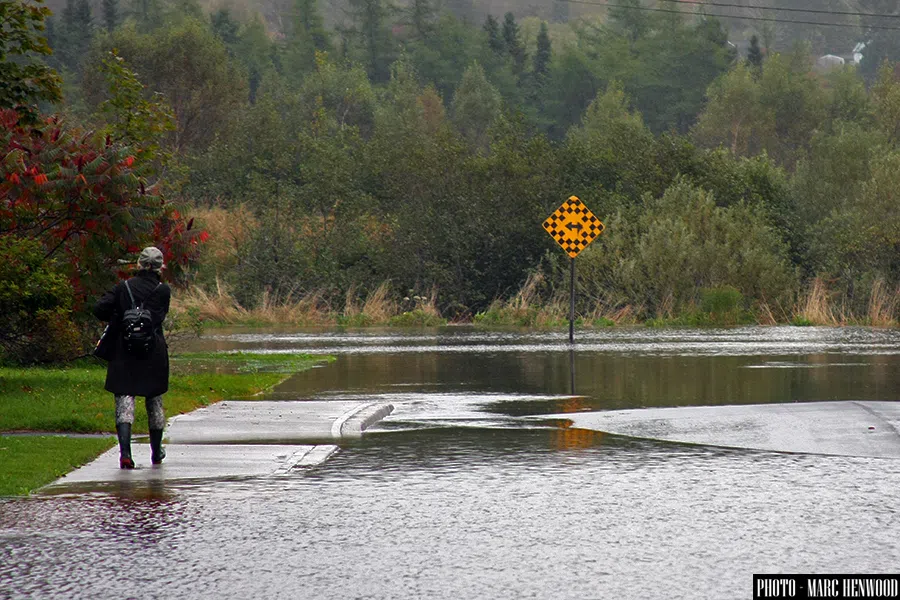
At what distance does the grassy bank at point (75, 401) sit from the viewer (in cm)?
1151

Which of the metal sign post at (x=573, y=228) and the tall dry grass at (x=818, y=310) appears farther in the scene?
the tall dry grass at (x=818, y=310)

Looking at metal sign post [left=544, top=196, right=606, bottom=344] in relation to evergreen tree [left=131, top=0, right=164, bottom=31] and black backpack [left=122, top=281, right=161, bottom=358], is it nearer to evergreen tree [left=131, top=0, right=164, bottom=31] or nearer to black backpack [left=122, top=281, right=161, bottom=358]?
black backpack [left=122, top=281, right=161, bottom=358]

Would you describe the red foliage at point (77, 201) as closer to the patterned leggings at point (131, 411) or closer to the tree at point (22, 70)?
the tree at point (22, 70)

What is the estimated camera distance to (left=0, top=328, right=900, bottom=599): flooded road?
7476mm

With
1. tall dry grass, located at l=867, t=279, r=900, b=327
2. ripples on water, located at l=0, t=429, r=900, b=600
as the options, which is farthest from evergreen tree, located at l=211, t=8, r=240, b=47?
ripples on water, located at l=0, t=429, r=900, b=600

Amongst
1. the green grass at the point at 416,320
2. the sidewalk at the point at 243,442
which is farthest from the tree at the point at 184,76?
the sidewalk at the point at 243,442

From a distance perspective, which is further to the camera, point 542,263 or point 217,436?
point 542,263

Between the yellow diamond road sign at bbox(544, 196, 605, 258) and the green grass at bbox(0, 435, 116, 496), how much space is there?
20.4m

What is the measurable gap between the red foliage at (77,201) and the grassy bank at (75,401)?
1.57 meters

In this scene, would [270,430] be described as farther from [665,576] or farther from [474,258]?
[474,258]

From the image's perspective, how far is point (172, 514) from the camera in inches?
367

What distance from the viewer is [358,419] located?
14320 mm

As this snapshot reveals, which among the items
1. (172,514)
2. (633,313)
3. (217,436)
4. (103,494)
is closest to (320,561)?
(172,514)

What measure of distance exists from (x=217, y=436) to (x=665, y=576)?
664 cm
